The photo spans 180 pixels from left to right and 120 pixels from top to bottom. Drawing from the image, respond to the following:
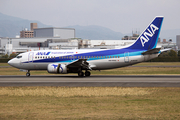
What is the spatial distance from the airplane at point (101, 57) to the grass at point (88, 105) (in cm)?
1541

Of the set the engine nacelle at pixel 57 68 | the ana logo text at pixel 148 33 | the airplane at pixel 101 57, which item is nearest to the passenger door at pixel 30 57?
the airplane at pixel 101 57

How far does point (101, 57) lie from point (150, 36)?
7958 mm

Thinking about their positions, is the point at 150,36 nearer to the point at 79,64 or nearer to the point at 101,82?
the point at 79,64

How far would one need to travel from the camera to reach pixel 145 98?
1825 centimetres

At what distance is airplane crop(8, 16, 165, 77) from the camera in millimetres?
36000

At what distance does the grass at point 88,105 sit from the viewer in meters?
13.1

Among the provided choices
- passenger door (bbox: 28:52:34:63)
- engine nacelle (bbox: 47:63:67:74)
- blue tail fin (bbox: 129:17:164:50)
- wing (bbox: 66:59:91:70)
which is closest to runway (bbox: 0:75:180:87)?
engine nacelle (bbox: 47:63:67:74)

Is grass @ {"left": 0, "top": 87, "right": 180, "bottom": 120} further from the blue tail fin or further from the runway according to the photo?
the blue tail fin

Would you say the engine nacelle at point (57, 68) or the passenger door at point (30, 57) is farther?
the passenger door at point (30, 57)

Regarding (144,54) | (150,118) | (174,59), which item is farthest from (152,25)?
(174,59)

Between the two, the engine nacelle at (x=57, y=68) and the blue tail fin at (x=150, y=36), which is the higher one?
the blue tail fin at (x=150, y=36)

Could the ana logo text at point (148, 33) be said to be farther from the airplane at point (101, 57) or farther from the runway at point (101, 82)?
the runway at point (101, 82)

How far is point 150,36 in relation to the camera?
121 feet

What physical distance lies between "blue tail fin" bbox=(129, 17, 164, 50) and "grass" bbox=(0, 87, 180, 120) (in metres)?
17.7
